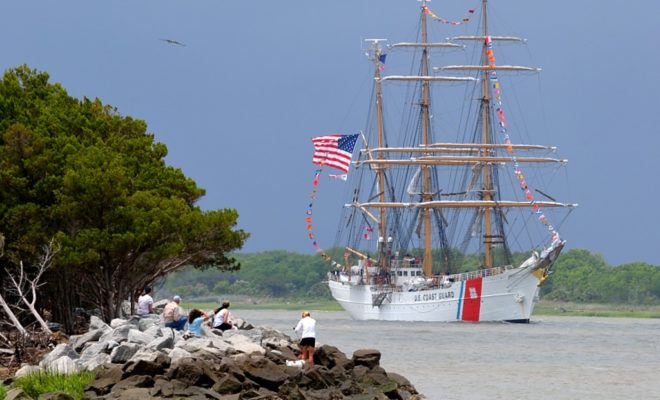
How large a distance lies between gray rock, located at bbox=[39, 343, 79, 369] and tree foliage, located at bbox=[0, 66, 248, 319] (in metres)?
8.20

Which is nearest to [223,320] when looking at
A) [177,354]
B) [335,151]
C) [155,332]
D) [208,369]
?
[155,332]

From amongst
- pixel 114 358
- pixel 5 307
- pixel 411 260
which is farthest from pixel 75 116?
pixel 411 260

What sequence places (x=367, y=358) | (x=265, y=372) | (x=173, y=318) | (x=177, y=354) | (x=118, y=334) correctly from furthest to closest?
(x=173, y=318)
(x=367, y=358)
(x=118, y=334)
(x=177, y=354)
(x=265, y=372)

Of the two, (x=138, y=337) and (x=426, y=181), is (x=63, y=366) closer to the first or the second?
(x=138, y=337)

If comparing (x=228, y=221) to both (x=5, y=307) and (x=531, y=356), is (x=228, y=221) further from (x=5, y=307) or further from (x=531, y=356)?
(x=531, y=356)

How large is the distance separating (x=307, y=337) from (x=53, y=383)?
23.9 ft

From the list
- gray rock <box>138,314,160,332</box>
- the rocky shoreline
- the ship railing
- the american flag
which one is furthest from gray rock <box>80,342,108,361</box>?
the ship railing

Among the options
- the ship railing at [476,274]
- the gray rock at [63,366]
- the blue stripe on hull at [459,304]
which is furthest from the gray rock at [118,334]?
the blue stripe on hull at [459,304]

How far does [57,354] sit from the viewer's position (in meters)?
33.6

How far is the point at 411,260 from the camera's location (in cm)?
11025

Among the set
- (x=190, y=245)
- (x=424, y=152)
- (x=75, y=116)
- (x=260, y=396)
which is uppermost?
(x=424, y=152)

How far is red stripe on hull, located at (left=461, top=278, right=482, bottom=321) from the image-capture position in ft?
332

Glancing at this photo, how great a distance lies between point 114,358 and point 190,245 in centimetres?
1587

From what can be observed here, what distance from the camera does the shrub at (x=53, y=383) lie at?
29203 millimetres
